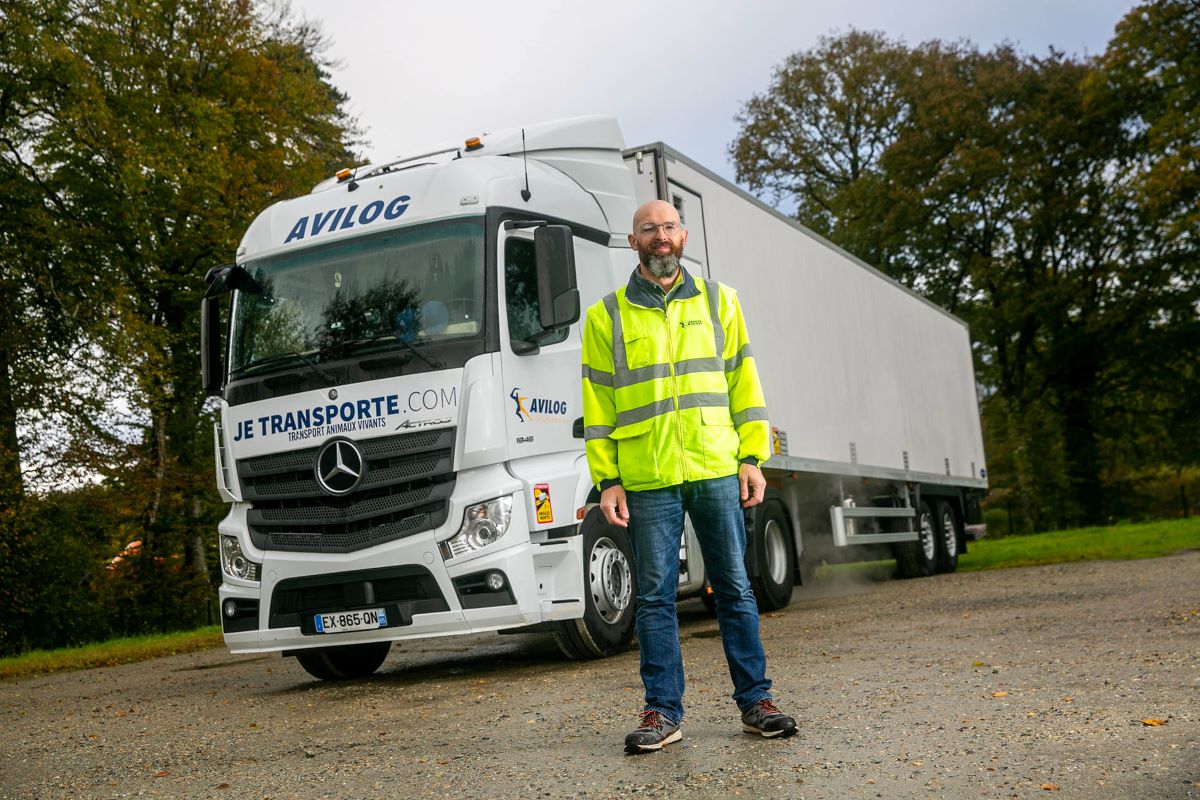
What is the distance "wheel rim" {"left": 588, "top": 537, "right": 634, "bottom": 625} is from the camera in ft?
28.3

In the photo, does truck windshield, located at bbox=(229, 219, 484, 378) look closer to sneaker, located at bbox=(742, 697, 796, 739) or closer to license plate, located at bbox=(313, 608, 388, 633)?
license plate, located at bbox=(313, 608, 388, 633)

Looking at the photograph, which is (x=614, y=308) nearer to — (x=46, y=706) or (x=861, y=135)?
(x=46, y=706)

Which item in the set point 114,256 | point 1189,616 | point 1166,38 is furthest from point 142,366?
point 1166,38

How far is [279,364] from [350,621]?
1.75 meters

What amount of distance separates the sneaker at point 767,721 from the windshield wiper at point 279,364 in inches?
156

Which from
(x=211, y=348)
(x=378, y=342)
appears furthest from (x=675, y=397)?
(x=211, y=348)

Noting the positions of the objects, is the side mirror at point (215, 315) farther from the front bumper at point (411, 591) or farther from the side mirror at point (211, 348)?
the front bumper at point (411, 591)

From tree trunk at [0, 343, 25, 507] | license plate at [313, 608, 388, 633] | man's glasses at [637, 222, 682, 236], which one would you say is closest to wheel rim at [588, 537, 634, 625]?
license plate at [313, 608, 388, 633]

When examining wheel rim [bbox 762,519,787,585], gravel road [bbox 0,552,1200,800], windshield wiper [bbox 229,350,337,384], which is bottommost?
gravel road [bbox 0,552,1200,800]

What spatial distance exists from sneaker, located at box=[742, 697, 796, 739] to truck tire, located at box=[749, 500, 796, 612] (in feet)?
19.5

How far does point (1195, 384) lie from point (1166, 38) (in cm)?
860

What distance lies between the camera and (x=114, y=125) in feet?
70.1

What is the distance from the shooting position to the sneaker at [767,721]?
5219 millimetres

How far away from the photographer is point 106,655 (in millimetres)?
14375
